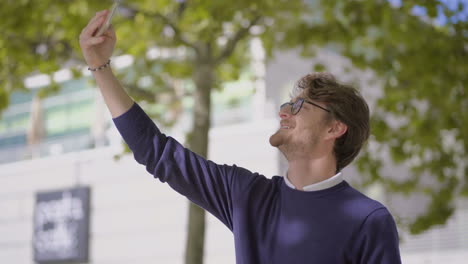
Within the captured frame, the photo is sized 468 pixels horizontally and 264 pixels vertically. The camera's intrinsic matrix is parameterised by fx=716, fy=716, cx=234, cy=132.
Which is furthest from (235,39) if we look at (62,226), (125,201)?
(62,226)

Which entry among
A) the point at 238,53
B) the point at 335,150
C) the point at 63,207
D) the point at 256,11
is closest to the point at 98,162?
the point at 63,207

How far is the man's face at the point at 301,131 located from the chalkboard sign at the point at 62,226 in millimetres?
18224

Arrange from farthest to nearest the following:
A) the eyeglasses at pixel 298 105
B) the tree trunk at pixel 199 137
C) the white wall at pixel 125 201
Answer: the white wall at pixel 125 201, the tree trunk at pixel 199 137, the eyeglasses at pixel 298 105

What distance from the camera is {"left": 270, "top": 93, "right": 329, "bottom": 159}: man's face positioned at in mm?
2064

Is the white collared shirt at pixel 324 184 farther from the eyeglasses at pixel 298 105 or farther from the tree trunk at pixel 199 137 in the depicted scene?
the tree trunk at pixel 199 137

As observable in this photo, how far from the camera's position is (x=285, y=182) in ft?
6.73

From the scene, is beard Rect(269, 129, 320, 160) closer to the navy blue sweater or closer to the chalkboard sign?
the navy blue sweater

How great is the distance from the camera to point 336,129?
212 centimetres

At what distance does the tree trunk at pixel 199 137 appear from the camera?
6.15 meters

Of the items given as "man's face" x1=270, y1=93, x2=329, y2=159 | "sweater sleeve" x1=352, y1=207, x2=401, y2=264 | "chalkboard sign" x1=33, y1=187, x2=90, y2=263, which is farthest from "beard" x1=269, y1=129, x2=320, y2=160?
"chalkboard sign" x1=33, y1=187, x2=90, y2=263

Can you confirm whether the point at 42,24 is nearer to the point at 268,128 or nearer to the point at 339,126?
the point at 339,126

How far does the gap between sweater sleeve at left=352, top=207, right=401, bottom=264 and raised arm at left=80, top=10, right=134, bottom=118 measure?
72cm

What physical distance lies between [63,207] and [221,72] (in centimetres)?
1308

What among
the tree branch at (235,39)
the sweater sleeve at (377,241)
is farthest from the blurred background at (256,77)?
the sweater sleeve at (377,241)
